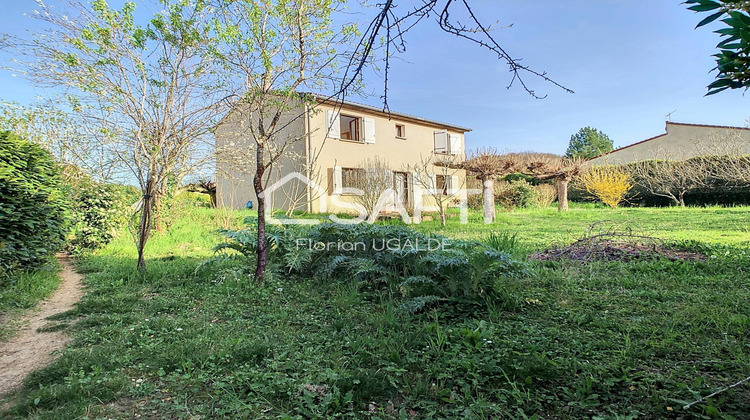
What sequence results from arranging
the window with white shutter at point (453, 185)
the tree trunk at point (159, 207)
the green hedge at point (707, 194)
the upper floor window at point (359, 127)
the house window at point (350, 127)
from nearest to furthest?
the tree trunk at point (159, 207)
the green hedge at point (707, 194)
the upper floor window at point (359, 127)
the house window at point (350, 127)
the window with white shutter at point (453, 185)

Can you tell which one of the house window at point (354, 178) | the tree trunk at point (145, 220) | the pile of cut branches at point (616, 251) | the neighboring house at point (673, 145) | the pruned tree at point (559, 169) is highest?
the neighboring house at point (673, 145)

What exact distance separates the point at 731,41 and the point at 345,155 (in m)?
13.0

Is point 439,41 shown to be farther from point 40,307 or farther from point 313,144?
point 313,144

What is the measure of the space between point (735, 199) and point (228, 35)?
63.2 feet

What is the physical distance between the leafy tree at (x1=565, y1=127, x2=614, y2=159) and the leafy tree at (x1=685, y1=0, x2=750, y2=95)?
48317mm

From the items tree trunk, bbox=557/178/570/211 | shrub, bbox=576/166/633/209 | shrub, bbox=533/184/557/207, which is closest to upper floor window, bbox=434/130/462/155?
shrub, bbox=533/184/557/207

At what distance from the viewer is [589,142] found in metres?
45.1

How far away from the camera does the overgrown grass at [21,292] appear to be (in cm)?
297

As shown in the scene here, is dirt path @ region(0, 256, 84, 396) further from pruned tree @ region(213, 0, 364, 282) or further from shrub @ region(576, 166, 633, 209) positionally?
shrub @ region(576, 166, 633, 209)

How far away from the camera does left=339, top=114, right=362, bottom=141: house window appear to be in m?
14.4

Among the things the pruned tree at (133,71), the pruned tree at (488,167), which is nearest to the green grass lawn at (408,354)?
the pruned tree at (133,71)

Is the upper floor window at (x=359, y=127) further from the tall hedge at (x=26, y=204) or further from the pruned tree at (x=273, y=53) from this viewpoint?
the tall hedge at (x=26, y=204)

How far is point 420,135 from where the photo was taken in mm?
16625

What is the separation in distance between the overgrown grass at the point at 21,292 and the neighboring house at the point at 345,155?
5.01 metres
